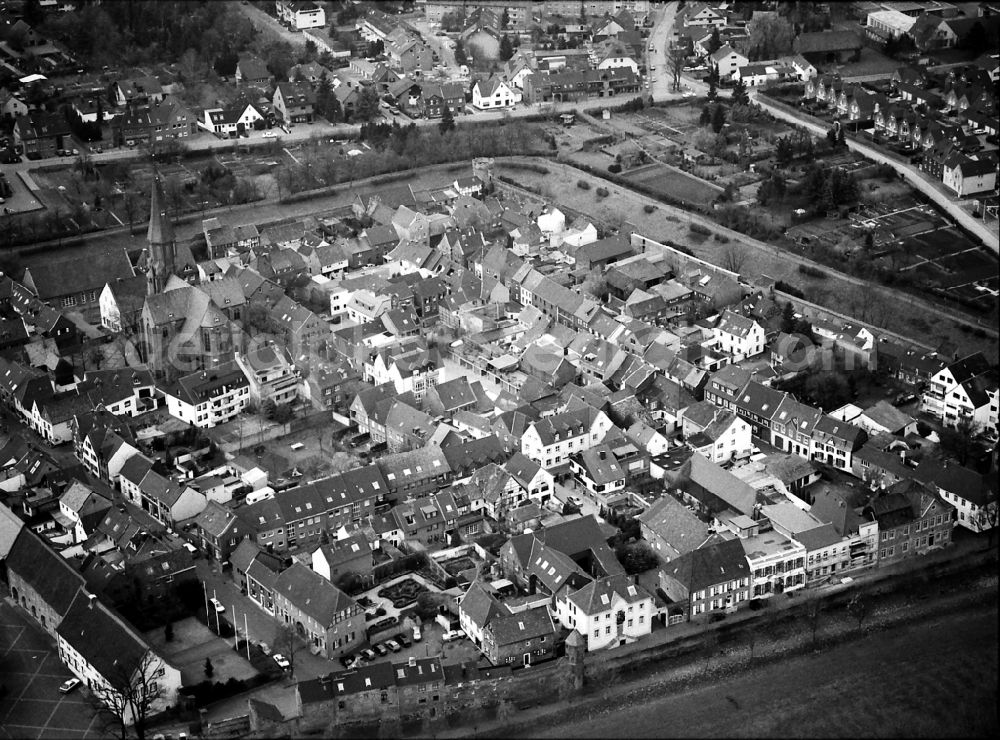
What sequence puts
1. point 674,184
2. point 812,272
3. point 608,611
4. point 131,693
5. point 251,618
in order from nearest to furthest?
point 131,693 → point 608,611 → point 251,618 → point 812,272 → point 674,184

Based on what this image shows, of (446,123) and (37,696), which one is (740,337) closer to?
(446,123)

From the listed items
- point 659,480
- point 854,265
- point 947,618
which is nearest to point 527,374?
point 659,480

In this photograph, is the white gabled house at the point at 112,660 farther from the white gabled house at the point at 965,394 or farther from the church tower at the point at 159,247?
the white gabled house at the point at 965,394

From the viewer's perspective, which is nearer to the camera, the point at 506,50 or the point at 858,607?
the point at 858,607

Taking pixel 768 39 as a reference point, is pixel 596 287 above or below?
below

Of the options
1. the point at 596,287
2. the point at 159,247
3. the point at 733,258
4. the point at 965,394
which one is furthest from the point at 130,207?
the point at 965,394

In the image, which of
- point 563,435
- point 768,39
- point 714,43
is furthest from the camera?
point 714,43

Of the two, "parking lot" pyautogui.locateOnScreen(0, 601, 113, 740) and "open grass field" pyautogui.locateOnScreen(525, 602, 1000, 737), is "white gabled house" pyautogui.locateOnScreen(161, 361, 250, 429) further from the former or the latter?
"open grass field" pyautogui.locateOnScreen(525, 602, 1000, 737)

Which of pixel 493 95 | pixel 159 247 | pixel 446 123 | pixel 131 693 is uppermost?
pixel 159 247
